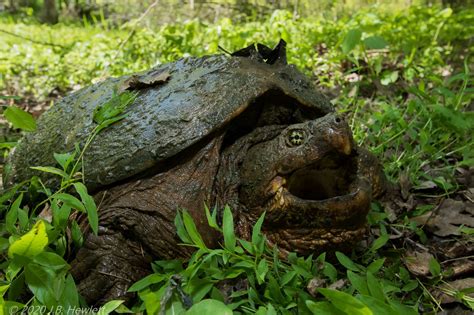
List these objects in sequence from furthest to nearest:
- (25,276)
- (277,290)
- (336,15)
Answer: (336,15) < (277,290) < (25,276)

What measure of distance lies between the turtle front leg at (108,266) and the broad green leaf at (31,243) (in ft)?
1.60

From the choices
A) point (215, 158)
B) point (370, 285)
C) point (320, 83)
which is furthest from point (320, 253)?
point (320, 83)

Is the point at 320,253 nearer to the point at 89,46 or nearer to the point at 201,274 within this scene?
the point at 201,274

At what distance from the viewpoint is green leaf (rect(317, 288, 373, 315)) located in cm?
131

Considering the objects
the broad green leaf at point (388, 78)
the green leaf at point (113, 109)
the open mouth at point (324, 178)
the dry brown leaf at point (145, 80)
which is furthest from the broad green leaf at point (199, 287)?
the broad green leaf at point (388, 78)

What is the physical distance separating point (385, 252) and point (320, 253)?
1.22ft

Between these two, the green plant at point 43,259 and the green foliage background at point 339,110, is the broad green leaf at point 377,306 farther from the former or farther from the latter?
the green plant at point 43,259

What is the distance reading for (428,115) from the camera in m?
3.08

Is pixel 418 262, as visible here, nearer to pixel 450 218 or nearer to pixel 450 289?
pixel 450 289

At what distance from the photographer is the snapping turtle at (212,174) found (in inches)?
76.2

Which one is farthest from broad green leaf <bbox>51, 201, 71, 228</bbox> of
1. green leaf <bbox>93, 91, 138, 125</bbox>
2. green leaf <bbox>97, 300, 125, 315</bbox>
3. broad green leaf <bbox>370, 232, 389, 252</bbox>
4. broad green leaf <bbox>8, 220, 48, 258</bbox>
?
broad green leaf <bbox>370, 232, 389, 252</bbox>

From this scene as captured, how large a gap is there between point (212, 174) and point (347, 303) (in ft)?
3.09

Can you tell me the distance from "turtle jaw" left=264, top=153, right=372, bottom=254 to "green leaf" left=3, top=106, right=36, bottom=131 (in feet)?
3.42

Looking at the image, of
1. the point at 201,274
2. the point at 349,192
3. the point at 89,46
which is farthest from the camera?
the point at 89,46
